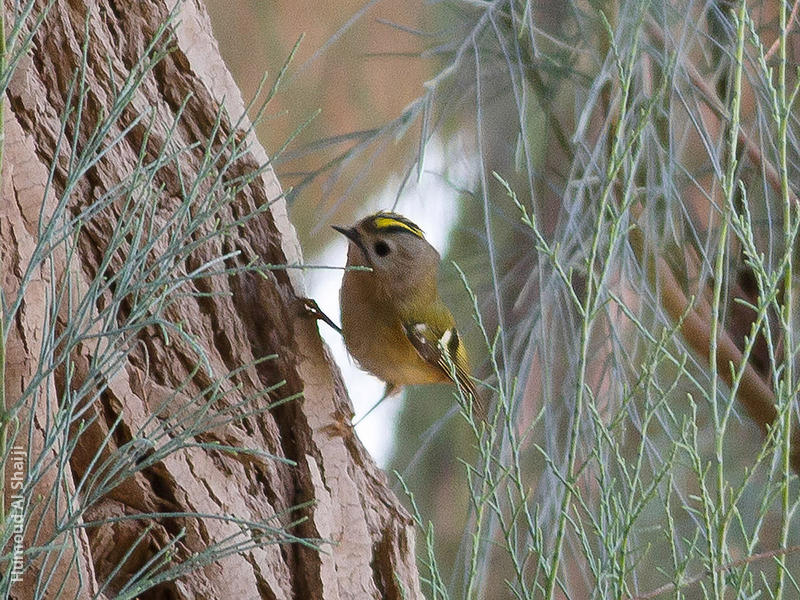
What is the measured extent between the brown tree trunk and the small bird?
207 mm

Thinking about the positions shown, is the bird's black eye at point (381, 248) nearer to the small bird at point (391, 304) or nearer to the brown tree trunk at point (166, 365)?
the small bird at point (391, 304)

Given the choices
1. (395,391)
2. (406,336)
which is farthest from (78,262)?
(395,391)

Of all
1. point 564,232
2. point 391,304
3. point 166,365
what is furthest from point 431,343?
point 166,365

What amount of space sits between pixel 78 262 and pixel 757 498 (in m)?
2.43

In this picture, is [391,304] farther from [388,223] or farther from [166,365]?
[166,365]

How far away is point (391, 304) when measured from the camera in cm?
151

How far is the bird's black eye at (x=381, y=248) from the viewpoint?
149 cm

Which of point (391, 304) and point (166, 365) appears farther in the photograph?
point (391, 304)

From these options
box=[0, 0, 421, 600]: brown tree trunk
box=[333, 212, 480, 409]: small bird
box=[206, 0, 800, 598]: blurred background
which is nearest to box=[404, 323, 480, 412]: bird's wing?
box=[333, 212, 480, 409]: small bird

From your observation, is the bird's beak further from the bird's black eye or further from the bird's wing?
the bird's wing

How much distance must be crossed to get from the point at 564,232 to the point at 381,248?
1.21 feet

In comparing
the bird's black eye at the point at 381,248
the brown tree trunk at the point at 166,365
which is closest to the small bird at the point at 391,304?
the bird's black eye at the point at 381,248

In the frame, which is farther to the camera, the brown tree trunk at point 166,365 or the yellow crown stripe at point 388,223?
the yellow crown stripe at point 388,223

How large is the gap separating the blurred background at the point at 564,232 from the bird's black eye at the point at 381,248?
10 centimetres
